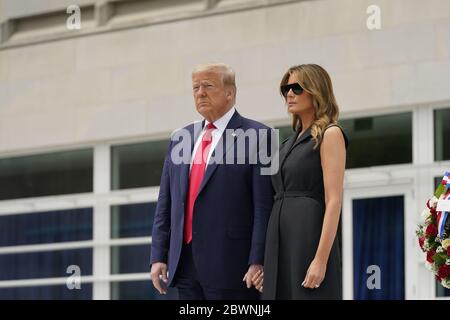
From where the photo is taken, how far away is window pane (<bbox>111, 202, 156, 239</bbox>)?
49.1 feet

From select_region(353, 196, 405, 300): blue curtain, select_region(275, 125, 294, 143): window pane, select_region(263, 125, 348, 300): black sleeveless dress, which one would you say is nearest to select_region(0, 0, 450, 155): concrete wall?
select_region(275, 125, 294, 143): window pane

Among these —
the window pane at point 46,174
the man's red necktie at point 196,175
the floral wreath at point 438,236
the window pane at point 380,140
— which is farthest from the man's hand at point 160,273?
the window pane at point 46,174

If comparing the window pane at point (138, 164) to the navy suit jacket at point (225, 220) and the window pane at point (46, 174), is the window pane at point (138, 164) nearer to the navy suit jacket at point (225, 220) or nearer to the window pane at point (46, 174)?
the window pane at point (46, 174)

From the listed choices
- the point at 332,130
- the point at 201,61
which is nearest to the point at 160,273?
the point at 332,130

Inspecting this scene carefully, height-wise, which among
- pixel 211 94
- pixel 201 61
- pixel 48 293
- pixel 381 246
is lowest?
pixel 48 293

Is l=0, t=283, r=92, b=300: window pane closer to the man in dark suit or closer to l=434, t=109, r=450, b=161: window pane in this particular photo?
l=434, t=109, r=450, b=161: window pane

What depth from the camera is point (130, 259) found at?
1502cm

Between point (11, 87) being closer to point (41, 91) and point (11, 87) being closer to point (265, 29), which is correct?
point (41, 91)

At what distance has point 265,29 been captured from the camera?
556 inches

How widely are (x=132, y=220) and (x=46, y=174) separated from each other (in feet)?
4.71

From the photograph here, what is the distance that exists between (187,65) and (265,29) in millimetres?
1123

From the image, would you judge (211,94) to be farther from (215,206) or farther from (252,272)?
(252,272)
